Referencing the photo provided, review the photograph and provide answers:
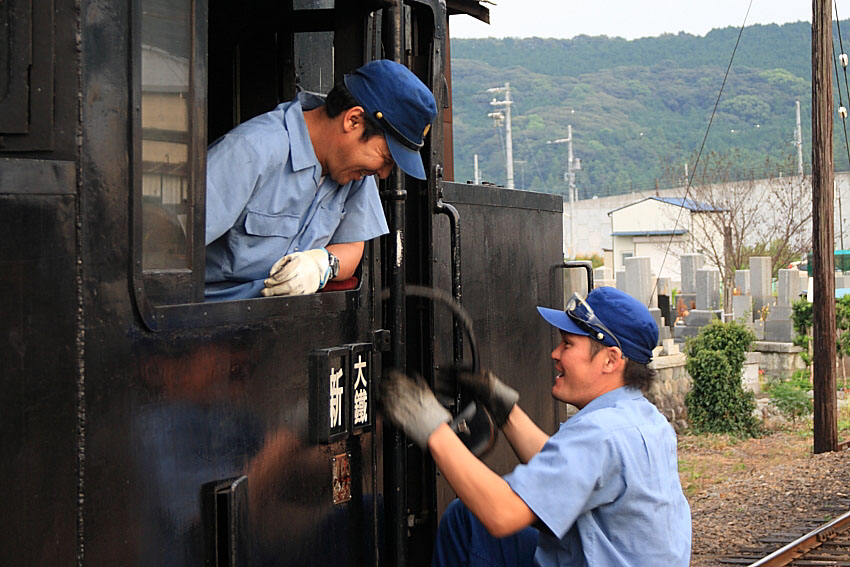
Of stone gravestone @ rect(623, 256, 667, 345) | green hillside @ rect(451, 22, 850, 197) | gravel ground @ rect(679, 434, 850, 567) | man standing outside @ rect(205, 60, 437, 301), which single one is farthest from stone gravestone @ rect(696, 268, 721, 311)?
green hillside @ rect(451, 22, 850, 197)

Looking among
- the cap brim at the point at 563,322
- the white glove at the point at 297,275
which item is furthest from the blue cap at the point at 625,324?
the white glove at the point at 297,275

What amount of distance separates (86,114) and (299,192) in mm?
903

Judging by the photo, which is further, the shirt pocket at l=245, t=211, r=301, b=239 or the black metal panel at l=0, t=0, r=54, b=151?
the shirt pocket at l=245, t=211, r=301, b=239

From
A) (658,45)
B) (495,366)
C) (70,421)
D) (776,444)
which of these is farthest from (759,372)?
(658,45)

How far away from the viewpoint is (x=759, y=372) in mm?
17453

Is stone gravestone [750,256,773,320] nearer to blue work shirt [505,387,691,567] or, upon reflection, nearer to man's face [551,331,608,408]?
man's face [551,331,608,408]

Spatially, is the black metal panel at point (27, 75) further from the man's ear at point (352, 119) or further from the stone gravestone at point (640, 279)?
the stone gravestone at point (640, 279)

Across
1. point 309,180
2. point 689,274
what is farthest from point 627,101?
point 309,180

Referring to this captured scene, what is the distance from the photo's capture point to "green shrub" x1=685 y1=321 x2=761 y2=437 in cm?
1366

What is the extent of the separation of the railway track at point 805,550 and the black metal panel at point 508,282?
9.57ft

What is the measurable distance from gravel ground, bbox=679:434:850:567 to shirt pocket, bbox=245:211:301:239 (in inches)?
203

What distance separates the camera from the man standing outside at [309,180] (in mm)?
2498

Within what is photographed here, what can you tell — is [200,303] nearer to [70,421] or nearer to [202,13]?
[70,421]

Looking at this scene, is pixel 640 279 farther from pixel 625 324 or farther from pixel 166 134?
pixel 166 134
